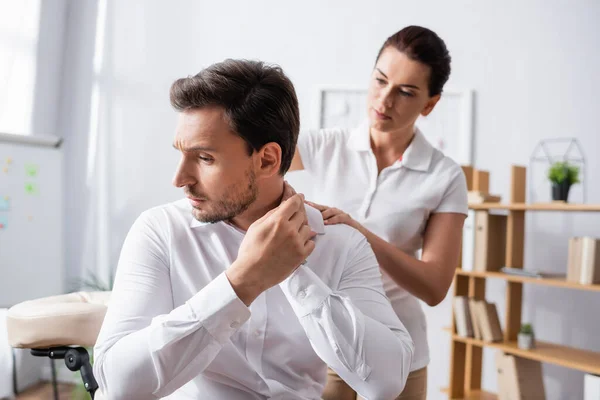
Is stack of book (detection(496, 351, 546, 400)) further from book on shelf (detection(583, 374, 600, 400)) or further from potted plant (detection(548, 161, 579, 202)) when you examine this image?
potted plant (detection(548, 161, 579, 202))

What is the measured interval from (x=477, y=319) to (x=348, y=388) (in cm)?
187

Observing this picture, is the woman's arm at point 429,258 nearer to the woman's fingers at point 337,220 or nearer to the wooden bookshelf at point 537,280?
the woman's fingers at point 337,220

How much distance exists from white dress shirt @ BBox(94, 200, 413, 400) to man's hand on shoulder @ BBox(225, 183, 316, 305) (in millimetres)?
28

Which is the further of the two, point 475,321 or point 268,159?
point 475,321

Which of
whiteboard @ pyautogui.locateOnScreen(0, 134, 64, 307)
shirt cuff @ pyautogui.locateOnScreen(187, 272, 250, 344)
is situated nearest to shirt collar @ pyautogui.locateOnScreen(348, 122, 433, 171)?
shirt cuff @ pyautogui.locateOnScreen(187, 272, 250, 344)

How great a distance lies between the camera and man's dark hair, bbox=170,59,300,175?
3.98 feet

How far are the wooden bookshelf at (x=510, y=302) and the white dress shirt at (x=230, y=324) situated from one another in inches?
76.7

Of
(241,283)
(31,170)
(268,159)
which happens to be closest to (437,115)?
(31,170)

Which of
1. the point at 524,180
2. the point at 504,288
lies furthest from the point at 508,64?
the point at 504,288

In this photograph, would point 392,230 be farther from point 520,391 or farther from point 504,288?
point 504,288

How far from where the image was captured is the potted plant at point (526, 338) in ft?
10.2

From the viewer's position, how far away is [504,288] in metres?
Answer: 3.53

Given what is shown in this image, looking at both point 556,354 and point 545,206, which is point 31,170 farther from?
point 556,354

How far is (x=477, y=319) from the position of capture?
3.29m
